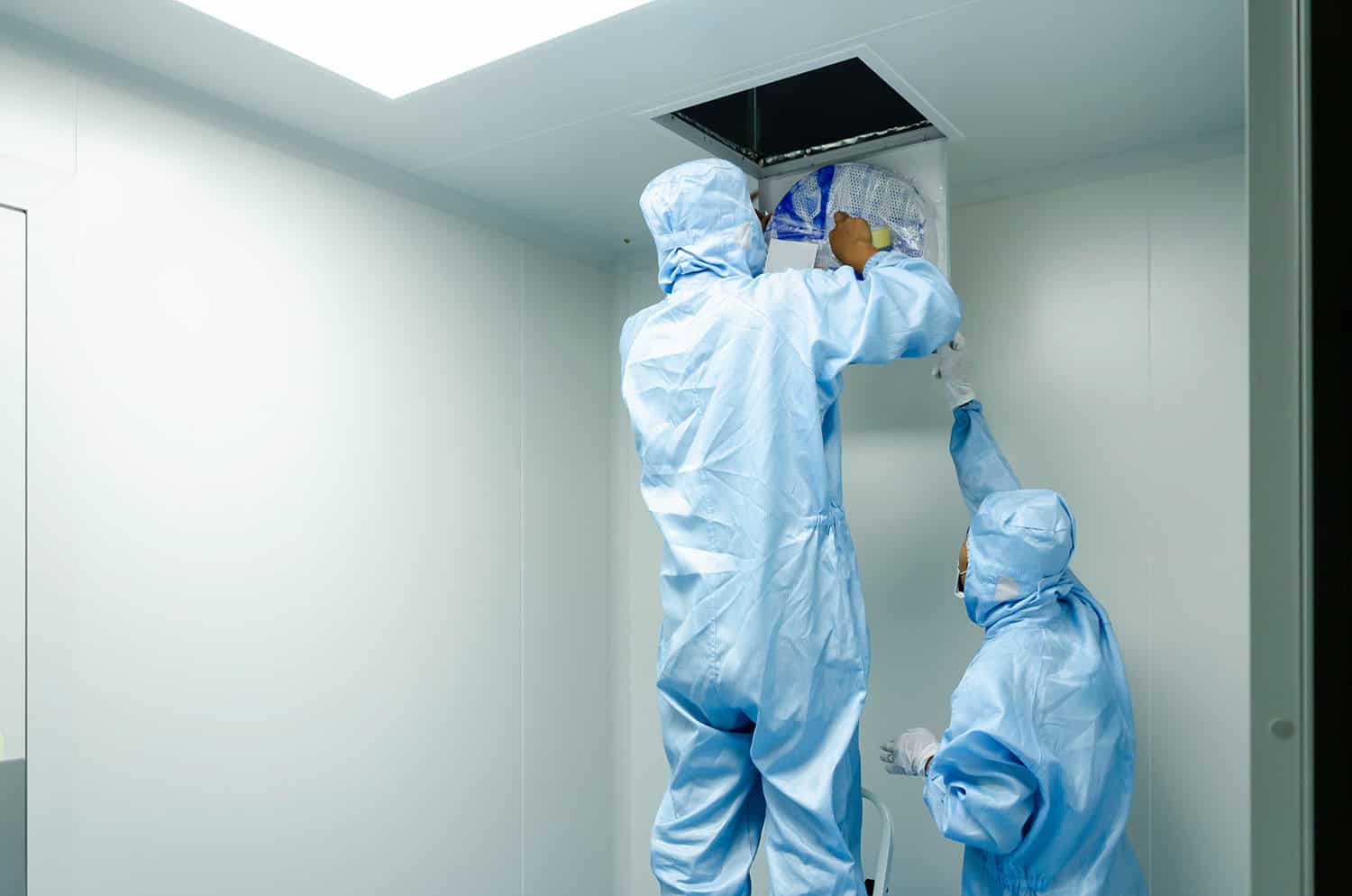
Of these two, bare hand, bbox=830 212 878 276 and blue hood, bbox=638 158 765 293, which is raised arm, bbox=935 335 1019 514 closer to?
bare hand, bbox=830 212 878 276

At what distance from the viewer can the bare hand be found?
1.84m

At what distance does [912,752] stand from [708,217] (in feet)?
3.62

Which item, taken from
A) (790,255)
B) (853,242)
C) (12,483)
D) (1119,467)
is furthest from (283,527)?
(1119,467)

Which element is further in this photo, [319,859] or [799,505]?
[319,859]

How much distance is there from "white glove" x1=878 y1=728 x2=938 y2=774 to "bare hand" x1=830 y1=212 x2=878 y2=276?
0.92 m

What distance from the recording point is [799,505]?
5.33 ft

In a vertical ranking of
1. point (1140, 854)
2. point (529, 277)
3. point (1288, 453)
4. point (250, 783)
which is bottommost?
point (1140, 854)

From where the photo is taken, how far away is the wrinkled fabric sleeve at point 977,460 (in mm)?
1924

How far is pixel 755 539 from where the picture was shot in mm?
1601

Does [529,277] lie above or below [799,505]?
above

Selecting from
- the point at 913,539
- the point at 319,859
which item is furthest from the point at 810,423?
the point at 319,859

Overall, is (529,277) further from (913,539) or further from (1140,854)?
(1140,854)

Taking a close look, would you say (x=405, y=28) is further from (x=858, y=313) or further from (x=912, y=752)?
(x=912, y=752)

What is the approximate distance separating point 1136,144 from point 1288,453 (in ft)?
6.32
